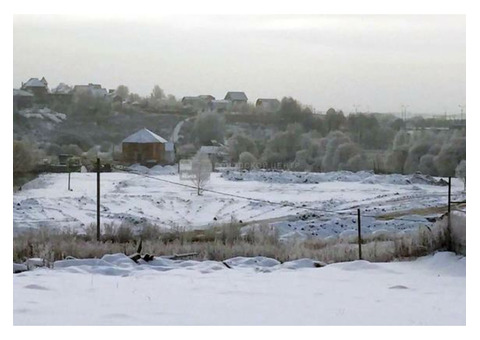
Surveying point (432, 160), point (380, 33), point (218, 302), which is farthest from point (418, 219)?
point (218, 302)

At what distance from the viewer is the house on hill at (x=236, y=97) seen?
21.6 feet

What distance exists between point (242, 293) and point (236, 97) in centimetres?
172

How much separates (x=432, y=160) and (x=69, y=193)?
10.2 ft

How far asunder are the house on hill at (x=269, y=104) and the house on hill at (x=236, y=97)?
139 mm

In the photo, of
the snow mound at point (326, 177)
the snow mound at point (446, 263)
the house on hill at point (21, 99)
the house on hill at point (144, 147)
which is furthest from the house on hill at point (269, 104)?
the house on hill at point (21, 99)

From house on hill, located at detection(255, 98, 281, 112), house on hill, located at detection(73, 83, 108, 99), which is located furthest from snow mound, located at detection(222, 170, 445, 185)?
house on hill, located at detection(73, 83, 108, 99)

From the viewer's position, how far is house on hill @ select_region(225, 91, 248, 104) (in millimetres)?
6574

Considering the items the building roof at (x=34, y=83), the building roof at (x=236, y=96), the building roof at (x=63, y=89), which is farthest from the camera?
the building roof at (x=236, y=96)

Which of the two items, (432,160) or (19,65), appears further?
(432,160)

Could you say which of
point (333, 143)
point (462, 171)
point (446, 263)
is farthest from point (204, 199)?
point (462, 171)

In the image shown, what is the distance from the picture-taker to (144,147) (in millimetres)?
6668

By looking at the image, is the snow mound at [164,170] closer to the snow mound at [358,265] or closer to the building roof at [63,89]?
the building roof at [63,89]
